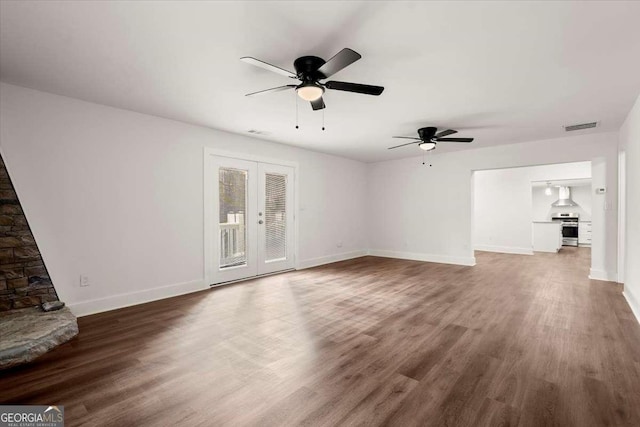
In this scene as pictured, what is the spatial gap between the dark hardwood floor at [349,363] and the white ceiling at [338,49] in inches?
105

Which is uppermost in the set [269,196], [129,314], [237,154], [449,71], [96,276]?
[449,71]

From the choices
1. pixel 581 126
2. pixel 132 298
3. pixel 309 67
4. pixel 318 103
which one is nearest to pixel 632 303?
pixel 581 126

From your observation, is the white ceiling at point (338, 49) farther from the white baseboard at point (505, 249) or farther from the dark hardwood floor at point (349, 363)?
the white baseboard at point (505, 249)

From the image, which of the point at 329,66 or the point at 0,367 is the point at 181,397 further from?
the point at 329,66

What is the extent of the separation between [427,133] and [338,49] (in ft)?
9.42

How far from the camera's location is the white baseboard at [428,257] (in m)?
6.66

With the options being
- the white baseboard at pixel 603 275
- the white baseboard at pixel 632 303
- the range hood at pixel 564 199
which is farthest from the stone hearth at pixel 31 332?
the range hood at pixel 564 199

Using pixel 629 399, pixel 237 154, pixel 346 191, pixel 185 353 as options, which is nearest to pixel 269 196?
pixel 237 154

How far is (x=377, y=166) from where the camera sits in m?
8.17

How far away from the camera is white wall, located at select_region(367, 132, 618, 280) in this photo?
5086 millimetres

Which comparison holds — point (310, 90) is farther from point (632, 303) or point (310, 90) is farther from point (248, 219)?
point (632, 303)

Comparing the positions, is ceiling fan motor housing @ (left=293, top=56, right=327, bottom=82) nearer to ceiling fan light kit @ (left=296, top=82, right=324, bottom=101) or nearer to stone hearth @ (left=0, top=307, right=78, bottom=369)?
ceiling fan light kit @ (left=296, top=82, right=324, bottom=101)

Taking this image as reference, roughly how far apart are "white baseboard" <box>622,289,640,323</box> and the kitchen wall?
8363 millimetres

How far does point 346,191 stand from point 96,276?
18.2 ft
